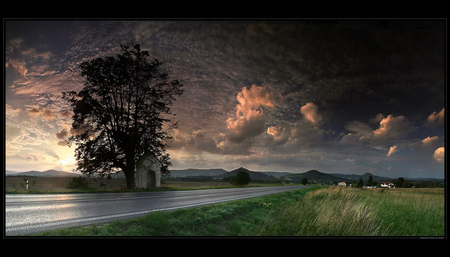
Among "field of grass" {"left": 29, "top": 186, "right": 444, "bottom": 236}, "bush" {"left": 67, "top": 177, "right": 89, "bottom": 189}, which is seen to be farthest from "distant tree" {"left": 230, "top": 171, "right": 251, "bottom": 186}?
"field of grass" {"left": 29, "top": 186, "right": 444, "bottom": 236}

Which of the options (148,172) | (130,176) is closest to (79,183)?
(130,176)

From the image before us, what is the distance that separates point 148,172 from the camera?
1372 centimetres

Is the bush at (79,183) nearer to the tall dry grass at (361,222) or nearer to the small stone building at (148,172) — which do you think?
the small stone building at (148,172)

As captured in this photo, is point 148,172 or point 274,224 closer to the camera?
point 274,224

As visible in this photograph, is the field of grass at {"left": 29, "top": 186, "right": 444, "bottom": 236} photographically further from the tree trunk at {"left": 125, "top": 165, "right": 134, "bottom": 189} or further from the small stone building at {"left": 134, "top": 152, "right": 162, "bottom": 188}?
the tree trunk at {"left": 125, "top": 165, "right": 134, "bottom": 189}

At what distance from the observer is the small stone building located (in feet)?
41.0

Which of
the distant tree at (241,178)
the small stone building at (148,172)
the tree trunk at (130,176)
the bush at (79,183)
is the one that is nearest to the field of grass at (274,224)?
the small stone building at (148,172)

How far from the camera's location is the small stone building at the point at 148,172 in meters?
12.5

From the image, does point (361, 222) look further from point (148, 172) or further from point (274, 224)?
point (148, 172)
